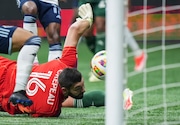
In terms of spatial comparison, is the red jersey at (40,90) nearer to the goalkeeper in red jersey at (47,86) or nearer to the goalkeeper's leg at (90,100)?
the goalkeeper in red jersey at (47,86)

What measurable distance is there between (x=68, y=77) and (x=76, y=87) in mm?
107

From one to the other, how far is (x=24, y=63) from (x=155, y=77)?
11.7ft

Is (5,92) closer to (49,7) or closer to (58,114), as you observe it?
(58,114)

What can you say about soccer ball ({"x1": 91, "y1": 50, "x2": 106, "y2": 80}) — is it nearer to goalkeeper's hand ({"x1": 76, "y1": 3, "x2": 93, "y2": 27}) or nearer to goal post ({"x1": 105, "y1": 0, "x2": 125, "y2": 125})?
goalkeeper's hand ({"x1": 76, "y1": 3, "x2": 93, "y2": 27})

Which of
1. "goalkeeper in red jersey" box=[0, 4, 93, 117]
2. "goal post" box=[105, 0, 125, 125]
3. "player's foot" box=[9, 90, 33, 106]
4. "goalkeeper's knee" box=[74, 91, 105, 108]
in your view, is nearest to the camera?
"goal post" box=[105, 0, 125, 125]

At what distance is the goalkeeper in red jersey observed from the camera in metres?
5.04

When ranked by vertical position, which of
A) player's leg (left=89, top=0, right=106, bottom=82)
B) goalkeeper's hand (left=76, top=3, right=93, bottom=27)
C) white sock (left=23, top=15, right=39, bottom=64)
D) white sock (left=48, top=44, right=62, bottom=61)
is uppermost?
player's leg (left=89, top=0, right=106, bottom=82)

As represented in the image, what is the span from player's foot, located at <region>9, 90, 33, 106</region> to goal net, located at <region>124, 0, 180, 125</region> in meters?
0.66

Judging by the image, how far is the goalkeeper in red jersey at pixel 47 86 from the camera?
5.04 meters

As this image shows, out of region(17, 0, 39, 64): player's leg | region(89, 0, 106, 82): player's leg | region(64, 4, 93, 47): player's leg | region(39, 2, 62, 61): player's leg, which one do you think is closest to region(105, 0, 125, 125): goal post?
region(64, 4, 93, 47): player's leg

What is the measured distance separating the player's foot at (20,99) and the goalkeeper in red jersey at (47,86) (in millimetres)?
128

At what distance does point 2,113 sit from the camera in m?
5.50

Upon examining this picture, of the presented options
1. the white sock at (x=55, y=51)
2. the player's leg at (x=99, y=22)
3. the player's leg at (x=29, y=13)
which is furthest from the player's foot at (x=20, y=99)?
the player's leg at (x=99, y=22)

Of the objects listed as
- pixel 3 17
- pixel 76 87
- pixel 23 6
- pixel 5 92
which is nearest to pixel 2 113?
pixel 5 92
